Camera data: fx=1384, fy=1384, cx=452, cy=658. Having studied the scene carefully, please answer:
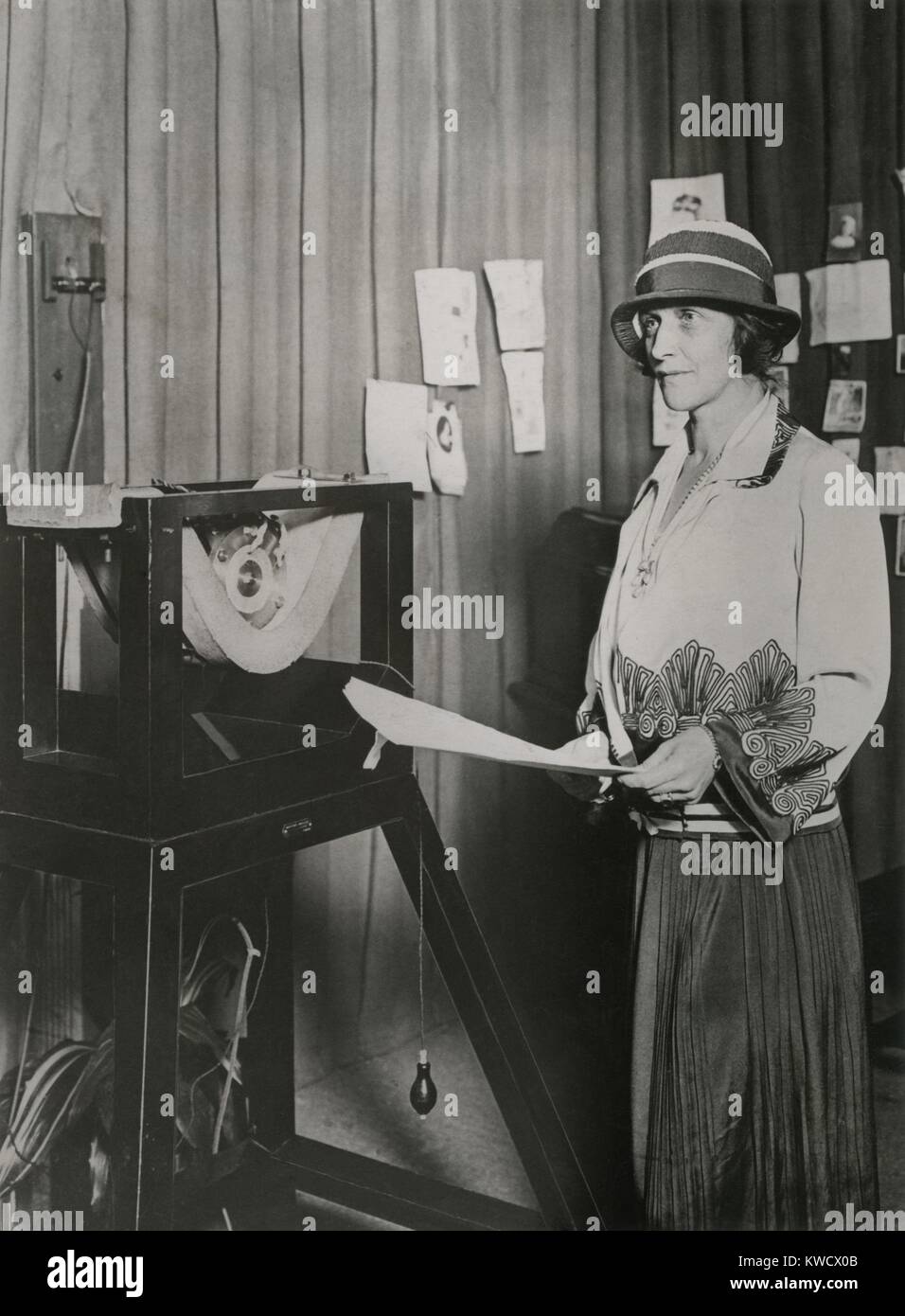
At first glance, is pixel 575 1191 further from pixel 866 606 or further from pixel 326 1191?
pixel 866 606

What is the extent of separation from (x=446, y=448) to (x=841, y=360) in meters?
0.72

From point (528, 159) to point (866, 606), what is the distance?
1.25 m

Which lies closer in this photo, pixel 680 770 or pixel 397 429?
pixel 680 770

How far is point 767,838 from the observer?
1710mm

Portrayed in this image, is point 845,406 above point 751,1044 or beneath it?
above

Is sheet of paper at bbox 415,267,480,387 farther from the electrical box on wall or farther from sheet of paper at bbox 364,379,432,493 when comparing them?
the electrical box on wall

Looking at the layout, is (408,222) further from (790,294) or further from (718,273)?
(718,273)

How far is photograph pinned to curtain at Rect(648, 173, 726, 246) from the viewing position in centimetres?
221

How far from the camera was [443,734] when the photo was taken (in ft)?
5.14

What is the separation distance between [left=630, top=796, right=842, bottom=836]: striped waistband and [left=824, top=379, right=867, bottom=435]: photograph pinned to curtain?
96cm

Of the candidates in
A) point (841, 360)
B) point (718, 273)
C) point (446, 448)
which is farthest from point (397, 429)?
point (718, 273)

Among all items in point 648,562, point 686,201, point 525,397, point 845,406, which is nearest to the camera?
point 648,562

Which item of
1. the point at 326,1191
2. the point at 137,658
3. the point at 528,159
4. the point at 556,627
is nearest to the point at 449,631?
the point at 556,627

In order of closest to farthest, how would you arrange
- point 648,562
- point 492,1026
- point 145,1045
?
A: point 145,1045, point 648,562, point 492,1026
